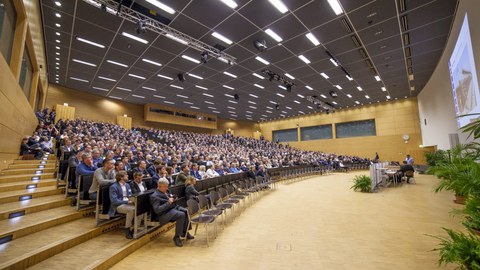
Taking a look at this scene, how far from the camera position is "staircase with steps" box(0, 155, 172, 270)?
236cm

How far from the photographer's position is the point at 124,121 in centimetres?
1589

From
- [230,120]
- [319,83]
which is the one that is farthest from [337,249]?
[230,120]

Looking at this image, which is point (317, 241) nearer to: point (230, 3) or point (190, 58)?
point (230, 3)

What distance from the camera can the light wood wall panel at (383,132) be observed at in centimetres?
1599

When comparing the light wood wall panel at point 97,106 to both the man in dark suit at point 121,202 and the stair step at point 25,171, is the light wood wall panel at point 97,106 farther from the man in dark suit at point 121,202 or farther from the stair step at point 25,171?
the man in dark suit at point 121,202

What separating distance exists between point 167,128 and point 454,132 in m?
18.2

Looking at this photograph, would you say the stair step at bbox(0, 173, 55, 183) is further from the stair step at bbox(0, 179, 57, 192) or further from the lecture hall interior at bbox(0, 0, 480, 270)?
the stair step at bbox(0, 179, 57, 192)

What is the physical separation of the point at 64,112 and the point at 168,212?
547 inches

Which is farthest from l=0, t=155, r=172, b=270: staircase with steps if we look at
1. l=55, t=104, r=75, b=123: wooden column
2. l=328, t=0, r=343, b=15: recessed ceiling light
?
l=55, t=104, r=75, b=123: wooden column

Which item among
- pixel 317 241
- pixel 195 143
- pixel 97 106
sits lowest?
pixel 317 241

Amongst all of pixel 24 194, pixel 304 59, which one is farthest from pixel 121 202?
pixel 304 59

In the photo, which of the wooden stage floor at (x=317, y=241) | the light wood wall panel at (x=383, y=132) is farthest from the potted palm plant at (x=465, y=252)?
the light wood wall panel at (x=383, y=132)

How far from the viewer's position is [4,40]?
4.94 m

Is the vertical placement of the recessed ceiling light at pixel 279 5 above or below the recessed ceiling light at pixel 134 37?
below
